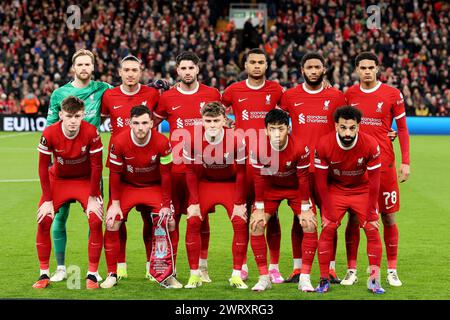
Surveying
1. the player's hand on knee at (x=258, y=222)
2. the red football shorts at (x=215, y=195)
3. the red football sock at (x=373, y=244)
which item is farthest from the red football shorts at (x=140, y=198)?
the red football sock at (x=373, y=244)

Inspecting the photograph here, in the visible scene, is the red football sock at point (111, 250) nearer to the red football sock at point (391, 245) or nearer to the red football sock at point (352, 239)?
the red football sock at point (352, 239)

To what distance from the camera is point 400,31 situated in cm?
3272

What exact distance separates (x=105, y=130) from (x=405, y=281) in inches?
820

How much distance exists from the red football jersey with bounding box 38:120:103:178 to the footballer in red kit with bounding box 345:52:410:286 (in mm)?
2634

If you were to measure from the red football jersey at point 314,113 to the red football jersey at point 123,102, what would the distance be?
1504mm

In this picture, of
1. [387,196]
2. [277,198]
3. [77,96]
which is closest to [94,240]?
[77,96]

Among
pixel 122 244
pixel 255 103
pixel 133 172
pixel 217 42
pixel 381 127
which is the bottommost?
pixel 122 244

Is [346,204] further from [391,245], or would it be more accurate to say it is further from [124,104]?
[124,104]

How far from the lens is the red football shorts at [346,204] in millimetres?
8234

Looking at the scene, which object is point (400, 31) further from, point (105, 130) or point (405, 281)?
point (405, 281)

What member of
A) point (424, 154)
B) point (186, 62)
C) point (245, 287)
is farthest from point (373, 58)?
point (424, 154)

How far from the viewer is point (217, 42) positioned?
32469mm

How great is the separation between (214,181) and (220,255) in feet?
5.95
